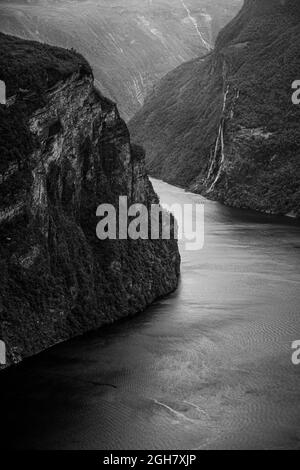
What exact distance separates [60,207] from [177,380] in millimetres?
14531

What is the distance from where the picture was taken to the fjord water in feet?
98.4

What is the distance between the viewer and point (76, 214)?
4675cm

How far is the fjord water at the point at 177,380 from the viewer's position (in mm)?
29984

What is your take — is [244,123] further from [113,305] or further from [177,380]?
[177,380]

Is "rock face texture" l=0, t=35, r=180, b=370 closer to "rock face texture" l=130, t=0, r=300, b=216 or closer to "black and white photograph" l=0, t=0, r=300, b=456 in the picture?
"black and white photograph" l=0, t=0, r=300, b=456

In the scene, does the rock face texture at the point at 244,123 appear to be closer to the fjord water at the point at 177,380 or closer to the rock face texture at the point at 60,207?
the rock face texture at the point at 60,207

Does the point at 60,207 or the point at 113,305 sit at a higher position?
the point at 60,207

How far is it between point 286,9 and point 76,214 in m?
85.4

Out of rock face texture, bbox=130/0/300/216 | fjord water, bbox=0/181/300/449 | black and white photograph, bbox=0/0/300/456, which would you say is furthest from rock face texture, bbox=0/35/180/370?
rock face texture, bbox=130/0/300/216

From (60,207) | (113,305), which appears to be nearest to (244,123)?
(113,305)

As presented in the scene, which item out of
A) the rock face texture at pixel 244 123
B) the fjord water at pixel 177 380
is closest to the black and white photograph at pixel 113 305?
the fjord water at pixel 177 380

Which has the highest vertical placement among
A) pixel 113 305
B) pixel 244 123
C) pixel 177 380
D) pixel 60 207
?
pixel 244 123

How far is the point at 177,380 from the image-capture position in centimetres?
3569
